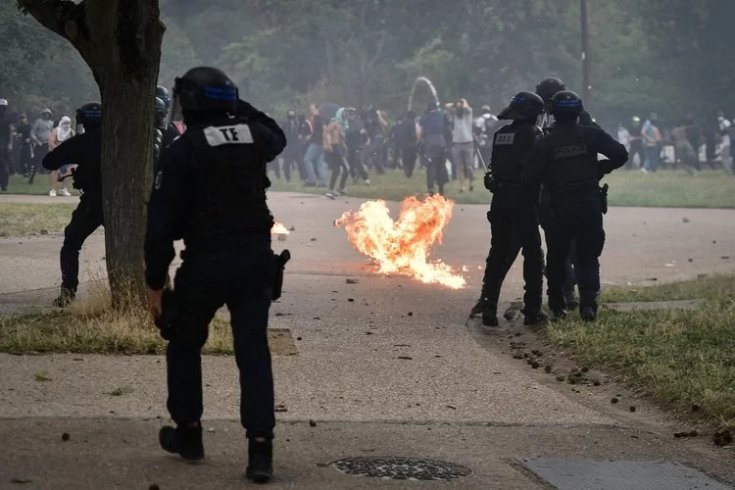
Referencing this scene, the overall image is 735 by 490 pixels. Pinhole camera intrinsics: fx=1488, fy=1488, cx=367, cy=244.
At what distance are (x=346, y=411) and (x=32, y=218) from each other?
14.9 m

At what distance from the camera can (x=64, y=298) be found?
11570mm

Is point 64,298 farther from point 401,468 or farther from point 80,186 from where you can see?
point 401,468

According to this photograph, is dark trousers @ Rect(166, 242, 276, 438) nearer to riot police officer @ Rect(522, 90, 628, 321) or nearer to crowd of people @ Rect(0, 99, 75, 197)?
riot police officer @ Rect(522, 90, 628, 321)

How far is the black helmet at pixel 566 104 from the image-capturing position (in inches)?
437

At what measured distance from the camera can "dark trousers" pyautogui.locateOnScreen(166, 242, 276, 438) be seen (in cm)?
625

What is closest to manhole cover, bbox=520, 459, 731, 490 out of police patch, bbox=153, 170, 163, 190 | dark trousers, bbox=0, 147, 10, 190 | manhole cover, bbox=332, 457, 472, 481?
manhole cover, bbox=332, 457, 472, 481

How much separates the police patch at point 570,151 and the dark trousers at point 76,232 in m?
3.63

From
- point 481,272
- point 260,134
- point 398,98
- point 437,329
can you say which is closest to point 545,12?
point 398,98

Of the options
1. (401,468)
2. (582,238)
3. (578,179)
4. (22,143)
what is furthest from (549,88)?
(22,143)

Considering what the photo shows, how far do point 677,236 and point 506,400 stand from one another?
1250 centimetres

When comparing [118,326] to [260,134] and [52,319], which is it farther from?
[260,134]

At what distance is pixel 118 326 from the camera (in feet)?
30.9

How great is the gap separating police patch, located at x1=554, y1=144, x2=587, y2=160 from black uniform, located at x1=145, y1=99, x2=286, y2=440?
16.8ft

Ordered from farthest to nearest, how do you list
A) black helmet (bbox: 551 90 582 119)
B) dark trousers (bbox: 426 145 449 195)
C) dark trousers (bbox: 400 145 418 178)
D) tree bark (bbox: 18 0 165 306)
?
1. dark trousers (bbox: 400 145 418 178)
2. dark trousers (bbox: 426 145 449 195)
3. black helmet (bbox: 551 90 582 119)
4. tree bark (bbox: 18 0 165 306)
